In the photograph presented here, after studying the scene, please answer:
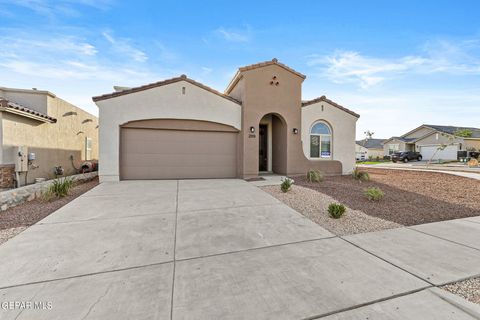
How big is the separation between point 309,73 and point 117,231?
37.0 ft

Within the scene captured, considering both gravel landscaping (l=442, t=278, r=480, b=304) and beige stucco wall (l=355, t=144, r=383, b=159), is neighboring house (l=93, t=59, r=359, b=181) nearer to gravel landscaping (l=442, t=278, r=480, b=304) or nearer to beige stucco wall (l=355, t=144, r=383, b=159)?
gravel landscaping (l=442, t=278, r=480, b=304)

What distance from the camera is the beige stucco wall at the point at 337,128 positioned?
37.6 feet

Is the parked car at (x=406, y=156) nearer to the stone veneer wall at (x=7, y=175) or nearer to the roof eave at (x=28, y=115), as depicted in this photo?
the roof eave at (x=28, y=115)

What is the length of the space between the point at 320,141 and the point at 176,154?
26.2ft

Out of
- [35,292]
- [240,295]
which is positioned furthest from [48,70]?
[240,295]

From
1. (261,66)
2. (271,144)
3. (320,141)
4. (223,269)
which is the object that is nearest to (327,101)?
(320,141)

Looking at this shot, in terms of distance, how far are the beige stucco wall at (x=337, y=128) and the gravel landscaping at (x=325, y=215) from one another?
16.4 feet

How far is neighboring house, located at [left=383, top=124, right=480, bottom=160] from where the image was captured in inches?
1194

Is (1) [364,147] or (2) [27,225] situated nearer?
(2) [27,225]

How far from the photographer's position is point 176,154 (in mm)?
10062

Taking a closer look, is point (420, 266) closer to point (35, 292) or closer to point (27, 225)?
point (35, 292)

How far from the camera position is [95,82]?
10.8 metres

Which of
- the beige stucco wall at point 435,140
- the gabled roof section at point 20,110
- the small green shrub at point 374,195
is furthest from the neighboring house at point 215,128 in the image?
the beige stucco wall at point 435,140

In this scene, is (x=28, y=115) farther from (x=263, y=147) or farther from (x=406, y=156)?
(x=406, y=156)
